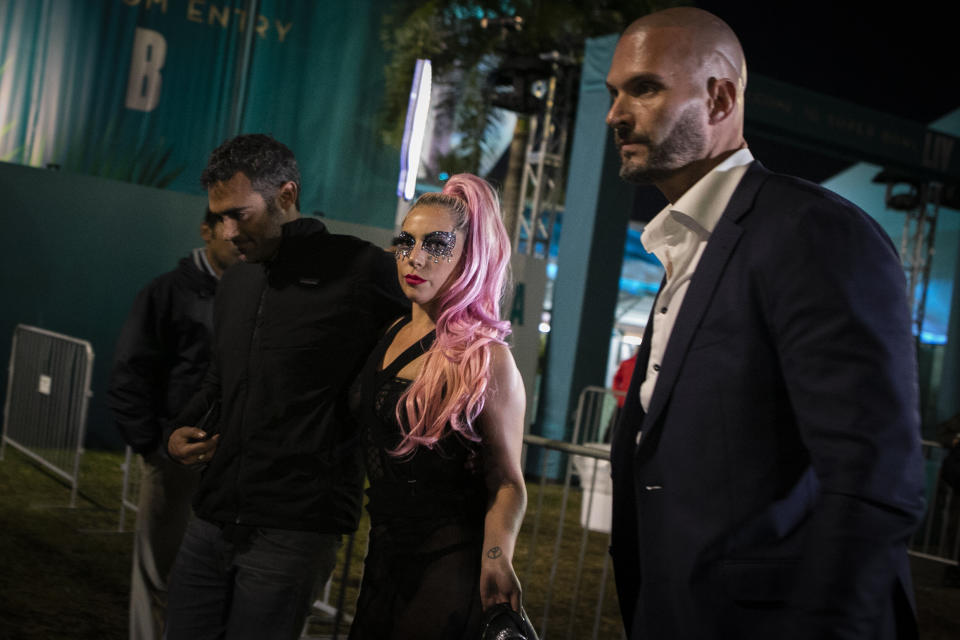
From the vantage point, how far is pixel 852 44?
18.4 m

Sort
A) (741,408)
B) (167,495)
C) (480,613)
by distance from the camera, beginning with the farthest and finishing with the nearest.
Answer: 1. (167,495)
2. (480,613)
3. (741,408)

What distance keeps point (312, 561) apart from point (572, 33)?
14356mm

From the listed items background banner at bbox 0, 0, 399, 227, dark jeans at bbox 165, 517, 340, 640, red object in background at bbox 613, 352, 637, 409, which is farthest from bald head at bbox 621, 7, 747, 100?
background banner at bbox 0, 0, 399, 227

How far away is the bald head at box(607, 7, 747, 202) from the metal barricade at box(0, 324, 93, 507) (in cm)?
791

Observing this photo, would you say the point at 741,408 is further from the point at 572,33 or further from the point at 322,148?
the point at 572,33

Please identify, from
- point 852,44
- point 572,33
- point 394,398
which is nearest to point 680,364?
point 394,398

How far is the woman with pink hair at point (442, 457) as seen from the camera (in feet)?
7.45

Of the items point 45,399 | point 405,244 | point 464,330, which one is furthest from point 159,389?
point 45,399

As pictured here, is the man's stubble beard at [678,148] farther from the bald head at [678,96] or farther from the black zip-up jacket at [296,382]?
the black zip-up jacket at [296,382]

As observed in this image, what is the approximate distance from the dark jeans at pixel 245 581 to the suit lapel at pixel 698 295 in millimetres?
1316

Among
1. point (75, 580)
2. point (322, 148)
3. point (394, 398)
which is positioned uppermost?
point (322, 148)

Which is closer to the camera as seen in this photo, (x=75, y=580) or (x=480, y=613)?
(x=480, y=613)

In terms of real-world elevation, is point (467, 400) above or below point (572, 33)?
below

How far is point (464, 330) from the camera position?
7.91 feet
